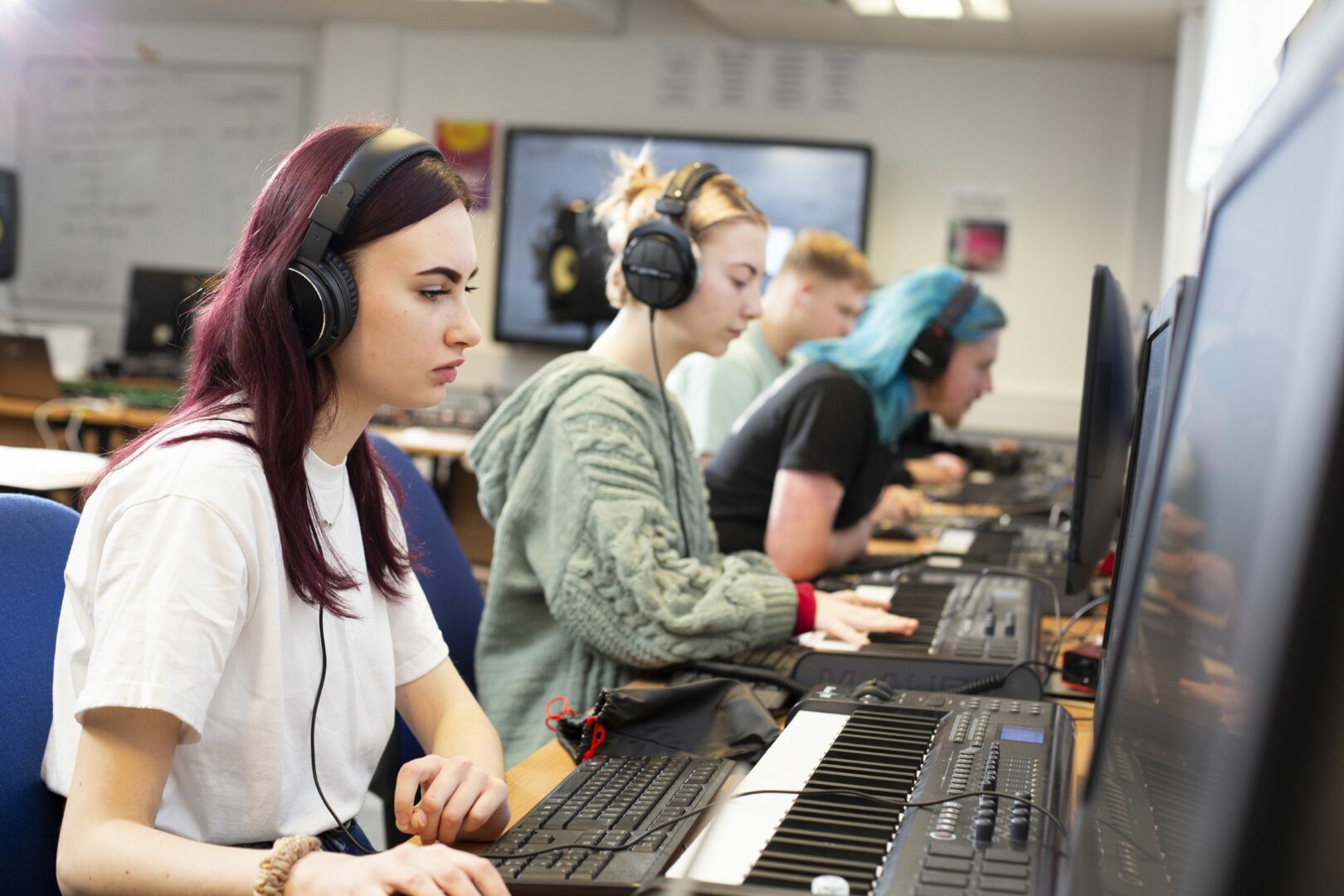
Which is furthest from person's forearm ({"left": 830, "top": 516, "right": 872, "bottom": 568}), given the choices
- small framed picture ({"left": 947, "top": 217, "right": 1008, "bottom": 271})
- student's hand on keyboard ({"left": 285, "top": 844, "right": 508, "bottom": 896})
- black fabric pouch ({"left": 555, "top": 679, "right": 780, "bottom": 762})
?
small framed picture ({"left": 947, "top": 217, "right": 1008, "bottom": 271})

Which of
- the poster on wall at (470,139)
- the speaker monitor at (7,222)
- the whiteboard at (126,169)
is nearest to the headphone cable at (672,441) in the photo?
the speaker monitor at (7,222)

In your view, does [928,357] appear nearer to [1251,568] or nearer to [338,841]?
[338,841]

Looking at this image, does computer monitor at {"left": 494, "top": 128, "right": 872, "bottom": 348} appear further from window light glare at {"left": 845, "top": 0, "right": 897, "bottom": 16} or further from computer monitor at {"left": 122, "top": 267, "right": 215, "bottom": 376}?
computer monitor at {"left": 122, "top": 267, "right": 215, "bottom": 376}

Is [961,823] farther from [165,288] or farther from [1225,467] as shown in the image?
[165,288]

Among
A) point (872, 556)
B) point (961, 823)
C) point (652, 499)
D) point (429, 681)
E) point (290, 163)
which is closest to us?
point (961, 823)

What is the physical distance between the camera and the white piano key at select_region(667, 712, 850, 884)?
29.1 inches

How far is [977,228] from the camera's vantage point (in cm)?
529

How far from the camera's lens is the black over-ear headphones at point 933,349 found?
239 centimetres

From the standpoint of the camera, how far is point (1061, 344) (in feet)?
17.1

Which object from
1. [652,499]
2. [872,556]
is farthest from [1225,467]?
[872,556]

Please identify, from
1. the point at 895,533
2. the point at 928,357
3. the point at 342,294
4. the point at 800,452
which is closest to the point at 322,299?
the point at 342,294

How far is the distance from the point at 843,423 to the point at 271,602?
4.26ft

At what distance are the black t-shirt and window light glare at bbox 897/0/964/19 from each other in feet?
9.02

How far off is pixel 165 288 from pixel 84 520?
451cm
